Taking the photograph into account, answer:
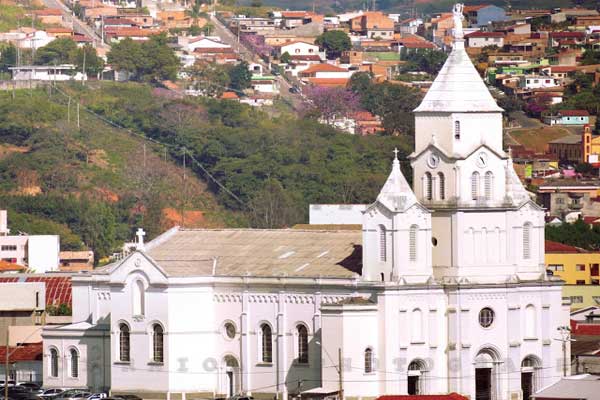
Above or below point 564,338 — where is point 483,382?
below

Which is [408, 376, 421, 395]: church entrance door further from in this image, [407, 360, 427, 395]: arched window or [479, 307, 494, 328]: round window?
[479, 307, 494, 328]: round window

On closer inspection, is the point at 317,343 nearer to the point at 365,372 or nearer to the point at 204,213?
the point at 365,372

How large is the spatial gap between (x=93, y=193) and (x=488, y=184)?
3460 inches

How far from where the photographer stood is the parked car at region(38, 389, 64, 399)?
10304cm

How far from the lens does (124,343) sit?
349ft

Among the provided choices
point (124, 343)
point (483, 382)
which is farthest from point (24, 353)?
point (483, 382)

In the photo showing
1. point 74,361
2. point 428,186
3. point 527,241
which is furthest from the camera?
point 74,361

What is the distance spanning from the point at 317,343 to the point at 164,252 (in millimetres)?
9881

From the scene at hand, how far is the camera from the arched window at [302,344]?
103 m

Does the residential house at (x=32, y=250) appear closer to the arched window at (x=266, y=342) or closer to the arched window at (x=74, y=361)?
the arched window at (x=74, y=361)

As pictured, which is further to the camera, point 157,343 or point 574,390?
point 157,343

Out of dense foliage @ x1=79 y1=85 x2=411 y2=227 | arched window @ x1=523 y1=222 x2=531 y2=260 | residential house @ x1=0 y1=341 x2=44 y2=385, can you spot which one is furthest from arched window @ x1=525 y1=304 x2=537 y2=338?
dense foliage @ x1=79 y1=85 x2=411 y2=227

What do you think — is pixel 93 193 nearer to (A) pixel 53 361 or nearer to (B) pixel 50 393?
(A) pixel 53 361

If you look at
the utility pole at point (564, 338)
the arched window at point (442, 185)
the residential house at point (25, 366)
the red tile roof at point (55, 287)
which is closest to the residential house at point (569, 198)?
the red tile roof at point (55, 287)
